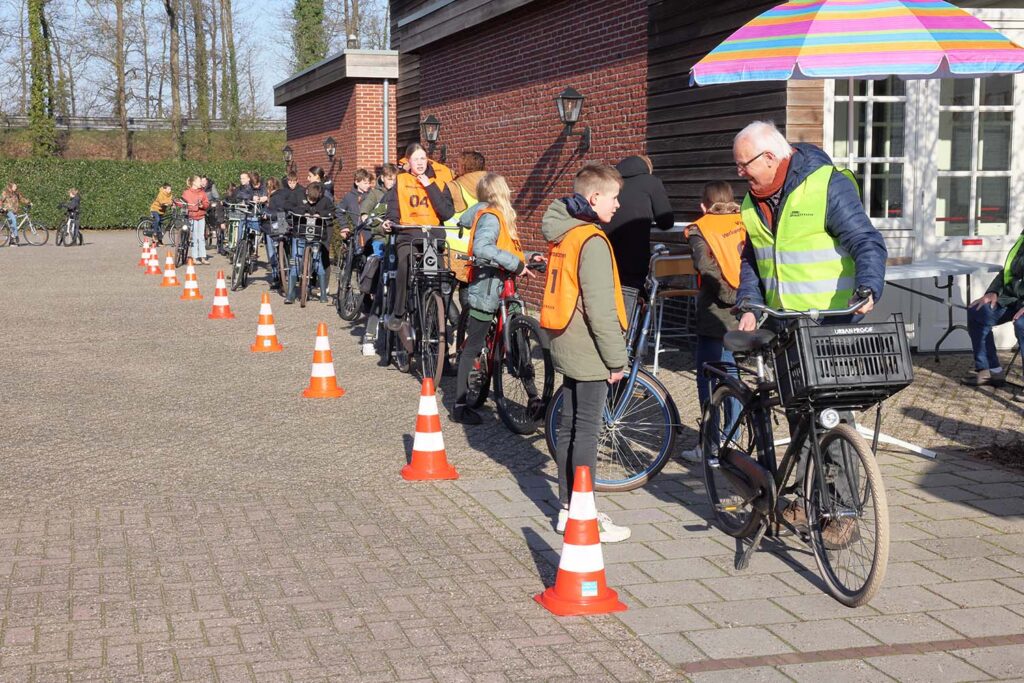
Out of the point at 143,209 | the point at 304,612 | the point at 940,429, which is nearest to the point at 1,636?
the point at 304,612

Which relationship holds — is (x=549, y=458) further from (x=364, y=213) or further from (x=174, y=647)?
(x=364, y=213)

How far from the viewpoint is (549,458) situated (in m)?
7.73

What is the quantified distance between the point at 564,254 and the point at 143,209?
134ft

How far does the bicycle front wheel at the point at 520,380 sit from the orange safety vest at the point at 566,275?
2316mm

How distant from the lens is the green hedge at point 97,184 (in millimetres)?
42312

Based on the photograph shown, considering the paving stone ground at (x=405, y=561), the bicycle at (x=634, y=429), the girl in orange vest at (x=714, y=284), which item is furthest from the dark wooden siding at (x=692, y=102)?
the bicycle at (x=634, y=429)

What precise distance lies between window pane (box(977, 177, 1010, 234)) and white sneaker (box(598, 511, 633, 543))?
6973 mm

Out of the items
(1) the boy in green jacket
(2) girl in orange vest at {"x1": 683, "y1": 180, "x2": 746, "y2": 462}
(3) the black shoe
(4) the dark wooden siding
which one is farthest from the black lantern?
(1) the boy in green jacket

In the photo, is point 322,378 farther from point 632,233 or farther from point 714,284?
point 714,284

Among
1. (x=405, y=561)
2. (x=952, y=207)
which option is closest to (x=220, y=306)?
(x=952, y=207)

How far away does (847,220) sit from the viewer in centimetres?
517

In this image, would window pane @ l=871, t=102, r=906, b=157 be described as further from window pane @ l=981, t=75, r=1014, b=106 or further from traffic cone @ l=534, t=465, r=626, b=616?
traffic cone @ l=534, t=465, r=626, b=616

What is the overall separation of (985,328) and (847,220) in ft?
17.0

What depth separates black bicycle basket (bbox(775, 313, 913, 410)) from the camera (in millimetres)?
4723
